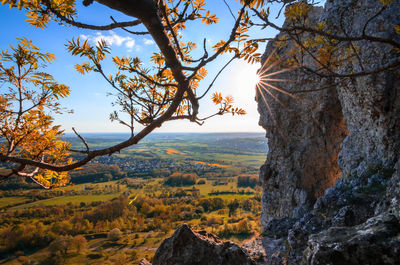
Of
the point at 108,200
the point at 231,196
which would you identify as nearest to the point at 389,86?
the point at 231,196

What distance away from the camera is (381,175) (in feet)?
18.5

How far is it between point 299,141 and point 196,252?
13754mm

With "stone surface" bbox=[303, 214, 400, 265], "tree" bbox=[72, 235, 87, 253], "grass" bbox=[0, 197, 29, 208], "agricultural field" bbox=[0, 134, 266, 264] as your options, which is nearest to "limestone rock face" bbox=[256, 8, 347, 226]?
"stone surface" bbox=[303, 214, 400, 265]

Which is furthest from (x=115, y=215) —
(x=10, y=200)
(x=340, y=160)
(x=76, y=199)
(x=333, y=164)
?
(x=340, y=160)

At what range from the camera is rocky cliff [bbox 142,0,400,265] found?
2123mm

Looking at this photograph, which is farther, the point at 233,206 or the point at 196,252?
the point at 233,206

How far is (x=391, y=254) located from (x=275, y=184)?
14.5 meters

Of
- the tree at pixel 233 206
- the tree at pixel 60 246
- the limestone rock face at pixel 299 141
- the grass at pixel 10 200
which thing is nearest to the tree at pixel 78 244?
the tree at pixel 60 246

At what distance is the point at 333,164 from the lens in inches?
508

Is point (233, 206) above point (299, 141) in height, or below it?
below

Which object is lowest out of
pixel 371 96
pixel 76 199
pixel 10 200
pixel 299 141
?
pixel 76 199

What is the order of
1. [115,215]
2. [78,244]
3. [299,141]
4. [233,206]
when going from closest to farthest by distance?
[299,141] < [78,244] < [233,206] < [115,215]

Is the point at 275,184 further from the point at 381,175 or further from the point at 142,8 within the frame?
the point at 142,8

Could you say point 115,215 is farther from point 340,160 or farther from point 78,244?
point 340,160
